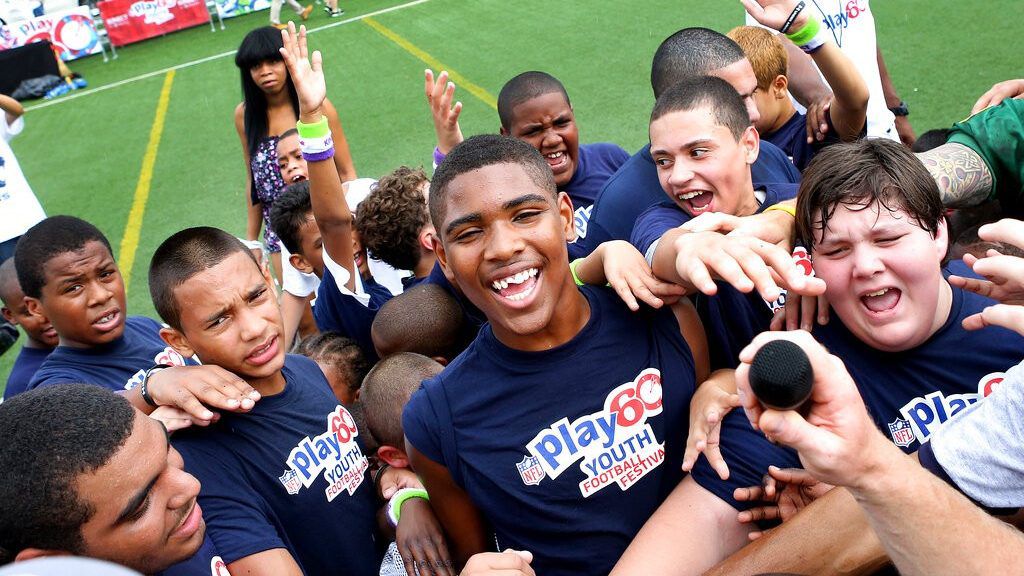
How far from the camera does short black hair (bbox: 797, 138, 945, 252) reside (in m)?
2.18

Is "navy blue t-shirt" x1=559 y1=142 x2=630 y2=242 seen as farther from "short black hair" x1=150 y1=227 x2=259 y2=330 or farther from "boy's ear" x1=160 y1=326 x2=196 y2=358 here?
"boy's ear" x1=160 y1=326 x2=196 y2=358

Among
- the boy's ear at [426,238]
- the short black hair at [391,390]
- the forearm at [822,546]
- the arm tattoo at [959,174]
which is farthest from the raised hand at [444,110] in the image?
the forearm at [822,546]

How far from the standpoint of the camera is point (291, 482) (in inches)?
109

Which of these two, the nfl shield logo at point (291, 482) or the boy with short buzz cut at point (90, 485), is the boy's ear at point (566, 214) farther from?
the boy with short buzz cut at point (90, 485)

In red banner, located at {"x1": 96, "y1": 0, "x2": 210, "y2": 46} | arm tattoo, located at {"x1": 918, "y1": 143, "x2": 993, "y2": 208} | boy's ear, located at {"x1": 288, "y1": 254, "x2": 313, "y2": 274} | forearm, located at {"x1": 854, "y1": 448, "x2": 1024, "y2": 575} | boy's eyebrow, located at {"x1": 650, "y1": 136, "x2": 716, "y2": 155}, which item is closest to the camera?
forearm, located at {"x1": 854, "y1": 448, "x2": 1024, "y2": 575}

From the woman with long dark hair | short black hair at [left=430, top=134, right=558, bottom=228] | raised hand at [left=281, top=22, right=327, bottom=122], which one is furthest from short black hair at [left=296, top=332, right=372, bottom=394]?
the woman with long dark hair

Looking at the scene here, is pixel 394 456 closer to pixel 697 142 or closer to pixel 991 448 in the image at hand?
pixel 697 142

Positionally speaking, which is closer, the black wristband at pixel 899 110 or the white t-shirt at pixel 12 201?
the black wristband at pixel 899 110

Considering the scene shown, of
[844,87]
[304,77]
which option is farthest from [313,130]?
[844,87]

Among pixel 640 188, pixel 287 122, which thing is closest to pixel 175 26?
pixel 287 122

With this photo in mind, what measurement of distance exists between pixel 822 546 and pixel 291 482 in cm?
177

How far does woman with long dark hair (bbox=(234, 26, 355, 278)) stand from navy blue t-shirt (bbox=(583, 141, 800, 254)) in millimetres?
3141

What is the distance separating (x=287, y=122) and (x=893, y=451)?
559cm

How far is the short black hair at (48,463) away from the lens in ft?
6.42
